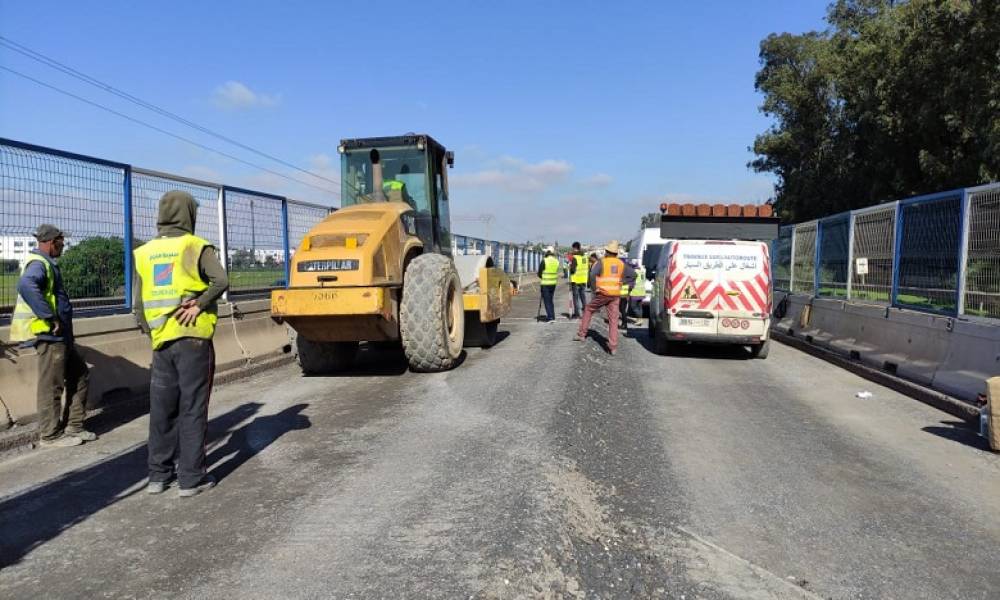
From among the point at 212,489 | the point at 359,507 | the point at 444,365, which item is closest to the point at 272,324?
the point at 444,365

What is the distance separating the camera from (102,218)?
711 cm

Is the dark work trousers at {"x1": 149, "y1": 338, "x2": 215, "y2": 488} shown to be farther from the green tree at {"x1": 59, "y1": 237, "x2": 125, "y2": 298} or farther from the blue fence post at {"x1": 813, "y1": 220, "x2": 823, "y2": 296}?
the blue fence post at {"x1": 813, "y1": 220, "x2": 823, "y2": 296}

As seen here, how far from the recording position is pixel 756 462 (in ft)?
17.1

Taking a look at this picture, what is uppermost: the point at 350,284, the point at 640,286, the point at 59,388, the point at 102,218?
the point at 102,218

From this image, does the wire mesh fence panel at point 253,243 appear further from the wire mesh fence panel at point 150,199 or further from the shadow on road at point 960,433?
the shadow on road at point 960,433

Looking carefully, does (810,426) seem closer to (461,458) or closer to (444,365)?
(461,458)

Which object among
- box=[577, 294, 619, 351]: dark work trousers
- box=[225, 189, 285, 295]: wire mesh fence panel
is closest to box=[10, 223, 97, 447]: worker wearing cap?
box=[225, 189, 285, 295]: wire mesh fence panel

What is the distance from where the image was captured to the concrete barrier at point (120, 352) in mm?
5773

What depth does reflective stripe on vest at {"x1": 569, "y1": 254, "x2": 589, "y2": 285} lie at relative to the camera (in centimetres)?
1529

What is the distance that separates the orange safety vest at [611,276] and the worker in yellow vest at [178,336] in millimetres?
7218

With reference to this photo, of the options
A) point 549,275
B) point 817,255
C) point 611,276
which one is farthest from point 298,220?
point 817,255

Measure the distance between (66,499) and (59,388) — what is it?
61.2 inches

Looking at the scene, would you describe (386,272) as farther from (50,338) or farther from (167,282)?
(167,282)

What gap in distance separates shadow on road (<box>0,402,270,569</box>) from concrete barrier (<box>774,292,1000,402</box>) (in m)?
7.35
